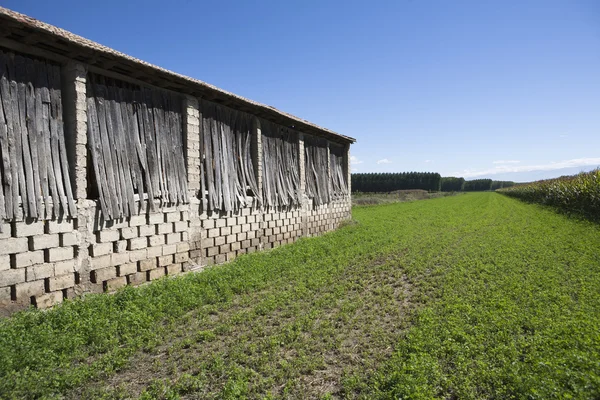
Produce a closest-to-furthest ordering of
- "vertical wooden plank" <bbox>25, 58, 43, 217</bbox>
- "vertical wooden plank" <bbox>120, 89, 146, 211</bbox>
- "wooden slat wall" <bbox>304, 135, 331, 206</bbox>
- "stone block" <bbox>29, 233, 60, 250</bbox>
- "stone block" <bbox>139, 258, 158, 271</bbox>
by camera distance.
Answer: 1. "stone block" <bbox>29, 233, 60, 250</bbox>
2. "vertical wooden plank" <bbox>25, 58, 43, 217</bbox>
3. "vertical wooden plank" <bbox>120, 89, 146, 211</bbox>
4. "stone block" <bbox>139, 258, 158, 271</bbox>
5. "wooden slat wall" <bbox>304, 135, 331, 206</bbox>

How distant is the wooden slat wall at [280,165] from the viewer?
13.0 m

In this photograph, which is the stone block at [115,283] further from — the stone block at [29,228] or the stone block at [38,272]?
the stone block at [29,228]

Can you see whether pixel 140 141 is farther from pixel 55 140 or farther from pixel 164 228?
pixel 164 228

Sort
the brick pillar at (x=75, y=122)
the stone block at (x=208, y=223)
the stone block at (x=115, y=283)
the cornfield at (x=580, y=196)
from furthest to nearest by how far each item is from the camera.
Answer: the cornfield at (x=580, y=196)
the stone block at (x=208, y=223)
the stone block at (x=115, y=283)
the brick pillar at (x=75, y=122)

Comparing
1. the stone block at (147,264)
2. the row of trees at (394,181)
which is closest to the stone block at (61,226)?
the stone block at (147,264)

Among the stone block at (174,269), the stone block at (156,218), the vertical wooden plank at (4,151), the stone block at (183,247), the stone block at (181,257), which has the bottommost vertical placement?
the stone block at (174,269)

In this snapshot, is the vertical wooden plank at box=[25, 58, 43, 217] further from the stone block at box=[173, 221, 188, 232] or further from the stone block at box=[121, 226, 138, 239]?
the stone block at box=[173, 221, 188, 232]

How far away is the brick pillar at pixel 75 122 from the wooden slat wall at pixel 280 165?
639 centimetres

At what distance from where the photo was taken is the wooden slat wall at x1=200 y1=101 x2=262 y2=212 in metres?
10.3

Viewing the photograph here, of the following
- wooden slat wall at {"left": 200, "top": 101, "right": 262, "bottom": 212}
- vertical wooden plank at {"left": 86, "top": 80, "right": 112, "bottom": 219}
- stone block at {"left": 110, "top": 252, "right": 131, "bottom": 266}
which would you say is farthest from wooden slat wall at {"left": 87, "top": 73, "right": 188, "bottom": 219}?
wooden slat wall at {"left": 200, "top": 101, "right": 262, "bottom": 212}

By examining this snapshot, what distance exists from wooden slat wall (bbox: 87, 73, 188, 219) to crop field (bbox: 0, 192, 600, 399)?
2029 mm

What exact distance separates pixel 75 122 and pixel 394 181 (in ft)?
302

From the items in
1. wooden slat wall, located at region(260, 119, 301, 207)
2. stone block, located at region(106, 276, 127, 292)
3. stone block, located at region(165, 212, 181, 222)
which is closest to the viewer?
stone block, located at region(106, 276, 127, 292)

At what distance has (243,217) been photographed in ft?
38.0
